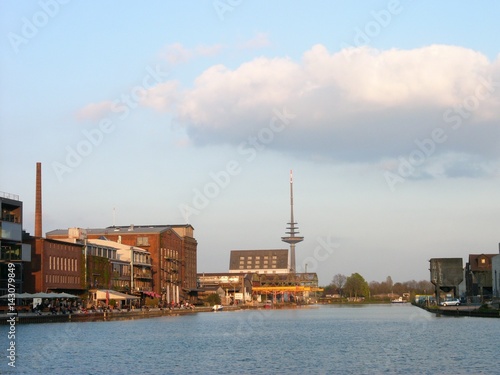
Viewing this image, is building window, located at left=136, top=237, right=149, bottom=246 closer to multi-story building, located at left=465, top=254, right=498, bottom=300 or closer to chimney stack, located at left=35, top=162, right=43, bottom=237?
chimney stack, located at left=35, top=162, right=43, bottom=237

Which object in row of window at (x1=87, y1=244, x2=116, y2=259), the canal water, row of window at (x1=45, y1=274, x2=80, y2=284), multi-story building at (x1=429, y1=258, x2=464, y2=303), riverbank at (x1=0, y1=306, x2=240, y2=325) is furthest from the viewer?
multi-story building at (x1=429, y1=258, x2=464, y2=303)

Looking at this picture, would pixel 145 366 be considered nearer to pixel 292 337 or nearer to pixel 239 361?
pixel 239 361

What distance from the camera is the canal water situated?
45.3m

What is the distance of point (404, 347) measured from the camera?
5812 cm

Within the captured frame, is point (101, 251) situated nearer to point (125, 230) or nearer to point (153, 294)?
point (153, 294)

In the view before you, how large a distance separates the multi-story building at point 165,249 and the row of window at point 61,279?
98.7 feet

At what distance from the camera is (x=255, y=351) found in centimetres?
5616

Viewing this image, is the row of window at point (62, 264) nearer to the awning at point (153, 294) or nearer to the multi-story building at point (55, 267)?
the multi-story building at point (55, 267)

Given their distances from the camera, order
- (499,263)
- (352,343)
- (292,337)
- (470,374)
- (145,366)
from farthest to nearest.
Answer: (499,263) < (292,337) < (352,343) < (145,366) < (470,374)

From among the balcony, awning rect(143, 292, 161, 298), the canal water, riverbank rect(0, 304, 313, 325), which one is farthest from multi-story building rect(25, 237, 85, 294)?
awning rect(143, 292, 161, 298)

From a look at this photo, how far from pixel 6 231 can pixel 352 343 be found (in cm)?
4454

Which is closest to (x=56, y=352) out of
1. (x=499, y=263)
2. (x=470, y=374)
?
(x=470, y=374)

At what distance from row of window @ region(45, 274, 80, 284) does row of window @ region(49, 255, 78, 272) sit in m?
1.04

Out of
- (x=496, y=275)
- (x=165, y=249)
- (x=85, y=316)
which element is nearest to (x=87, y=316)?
(x=85, y=316)
